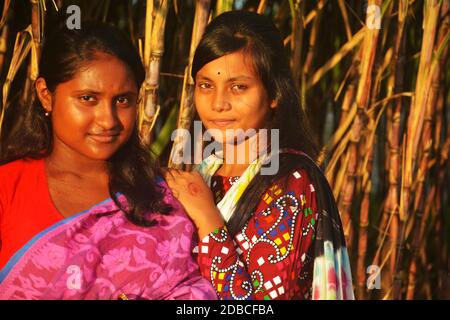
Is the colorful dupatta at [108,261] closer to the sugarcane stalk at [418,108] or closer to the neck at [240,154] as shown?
the neck at [240,154]

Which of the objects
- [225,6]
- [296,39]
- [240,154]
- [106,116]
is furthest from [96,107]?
[296,39]

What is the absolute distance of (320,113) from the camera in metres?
A: 2.00

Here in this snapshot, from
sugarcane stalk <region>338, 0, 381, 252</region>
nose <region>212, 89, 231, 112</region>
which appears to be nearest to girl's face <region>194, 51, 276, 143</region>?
nose <region>212, 89, 231, 112</region>

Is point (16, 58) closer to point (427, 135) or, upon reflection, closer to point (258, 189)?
point (258, 189)

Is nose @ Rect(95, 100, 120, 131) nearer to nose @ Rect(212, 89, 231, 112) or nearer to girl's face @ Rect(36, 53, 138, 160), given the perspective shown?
girl's face @ Rect(36, 53, 138, 160)

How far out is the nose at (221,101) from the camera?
141cm

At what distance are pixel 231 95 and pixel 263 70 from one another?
7 centimetres

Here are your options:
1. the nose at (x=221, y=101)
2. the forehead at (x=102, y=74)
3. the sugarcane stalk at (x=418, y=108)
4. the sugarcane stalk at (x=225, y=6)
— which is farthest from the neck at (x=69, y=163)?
the sugarcane stalk at (x=418, y=108)

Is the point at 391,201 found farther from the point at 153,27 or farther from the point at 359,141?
the point at 153,27

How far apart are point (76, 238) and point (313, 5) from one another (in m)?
0.89

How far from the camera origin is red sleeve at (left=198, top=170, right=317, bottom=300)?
1332mm

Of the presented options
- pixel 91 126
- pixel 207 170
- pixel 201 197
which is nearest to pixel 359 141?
pixel 207 170

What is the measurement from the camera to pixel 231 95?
1413 mm
